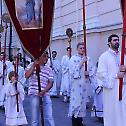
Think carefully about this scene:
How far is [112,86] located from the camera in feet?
25.0

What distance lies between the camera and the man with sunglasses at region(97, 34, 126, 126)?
300 inches

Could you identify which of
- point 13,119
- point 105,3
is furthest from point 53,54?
point 13,119

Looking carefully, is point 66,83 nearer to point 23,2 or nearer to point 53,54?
point 53,54

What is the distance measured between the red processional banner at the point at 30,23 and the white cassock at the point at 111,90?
3.56 ft

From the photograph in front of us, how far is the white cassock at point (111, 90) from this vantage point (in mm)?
7609

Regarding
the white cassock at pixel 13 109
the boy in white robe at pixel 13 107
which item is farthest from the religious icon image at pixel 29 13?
the white cassock at pixel 13 109

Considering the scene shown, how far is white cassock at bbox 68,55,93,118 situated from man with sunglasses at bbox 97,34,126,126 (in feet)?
5.13

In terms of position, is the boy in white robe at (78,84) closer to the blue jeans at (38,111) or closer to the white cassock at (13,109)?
the white cassock at (13,109)

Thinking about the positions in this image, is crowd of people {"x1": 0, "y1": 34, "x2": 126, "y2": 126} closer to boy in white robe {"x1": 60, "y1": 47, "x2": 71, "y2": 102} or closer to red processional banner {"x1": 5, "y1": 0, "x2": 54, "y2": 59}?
red processional banner {"x1": 5, "y1": 0, "x2": 54, "y2": 59}

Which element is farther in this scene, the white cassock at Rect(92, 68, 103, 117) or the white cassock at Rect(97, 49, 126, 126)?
the white cassock at Rect(92, 68, 103, 117)

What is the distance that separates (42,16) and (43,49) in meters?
0.53

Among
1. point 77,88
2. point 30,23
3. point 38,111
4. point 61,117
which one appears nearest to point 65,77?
point 61,117

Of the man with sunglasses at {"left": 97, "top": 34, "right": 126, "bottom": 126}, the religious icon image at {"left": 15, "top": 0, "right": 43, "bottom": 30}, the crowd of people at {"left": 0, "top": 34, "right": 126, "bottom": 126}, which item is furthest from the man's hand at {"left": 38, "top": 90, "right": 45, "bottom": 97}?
the religious icon image at {"left": 15, "top": 0, "right": 43, "bottom": 30}

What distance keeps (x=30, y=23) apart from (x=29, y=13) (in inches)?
6.2
